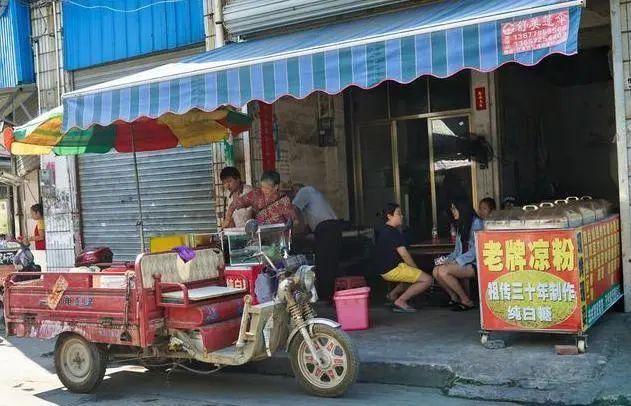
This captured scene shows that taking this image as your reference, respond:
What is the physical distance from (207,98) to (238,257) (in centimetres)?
167

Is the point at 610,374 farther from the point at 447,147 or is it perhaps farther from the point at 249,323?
the point at 447,147

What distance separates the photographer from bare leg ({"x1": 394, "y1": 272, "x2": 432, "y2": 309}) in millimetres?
7797

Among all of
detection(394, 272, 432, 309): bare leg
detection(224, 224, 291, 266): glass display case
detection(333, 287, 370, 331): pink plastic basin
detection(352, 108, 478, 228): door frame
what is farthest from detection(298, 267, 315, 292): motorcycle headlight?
detection(352, 108, 478, 228): door frame

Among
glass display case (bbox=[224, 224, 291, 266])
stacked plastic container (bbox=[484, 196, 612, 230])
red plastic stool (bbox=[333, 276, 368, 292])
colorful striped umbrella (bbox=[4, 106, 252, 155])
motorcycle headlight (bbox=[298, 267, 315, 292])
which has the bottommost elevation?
red plastic stool (bbox=[333, 276, 368, 292])

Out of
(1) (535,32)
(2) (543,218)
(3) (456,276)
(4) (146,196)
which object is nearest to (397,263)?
(3) (456,276)

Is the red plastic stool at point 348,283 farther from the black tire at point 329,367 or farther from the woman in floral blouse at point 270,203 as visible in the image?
the black tire at point 329,367

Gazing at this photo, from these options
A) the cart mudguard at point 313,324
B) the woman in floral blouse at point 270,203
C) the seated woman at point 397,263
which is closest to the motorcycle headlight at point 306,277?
the cart mudguard at point 313,324

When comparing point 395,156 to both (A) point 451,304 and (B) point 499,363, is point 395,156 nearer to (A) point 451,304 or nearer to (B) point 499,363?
(A) point 451,304

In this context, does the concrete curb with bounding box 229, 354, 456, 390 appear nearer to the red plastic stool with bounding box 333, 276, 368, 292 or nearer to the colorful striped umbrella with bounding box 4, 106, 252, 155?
the red plastic stool with bounding box 333, 276, 368, 292

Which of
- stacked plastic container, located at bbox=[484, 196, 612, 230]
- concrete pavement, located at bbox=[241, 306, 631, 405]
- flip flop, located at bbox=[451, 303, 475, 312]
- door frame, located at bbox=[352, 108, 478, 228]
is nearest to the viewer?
concrete pavement, located at bbox=[241, 306, 631, 405]

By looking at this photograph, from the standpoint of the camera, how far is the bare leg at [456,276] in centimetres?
774

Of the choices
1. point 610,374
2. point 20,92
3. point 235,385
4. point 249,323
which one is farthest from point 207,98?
point 20,92

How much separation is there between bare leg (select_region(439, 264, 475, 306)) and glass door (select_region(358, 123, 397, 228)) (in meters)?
3.10

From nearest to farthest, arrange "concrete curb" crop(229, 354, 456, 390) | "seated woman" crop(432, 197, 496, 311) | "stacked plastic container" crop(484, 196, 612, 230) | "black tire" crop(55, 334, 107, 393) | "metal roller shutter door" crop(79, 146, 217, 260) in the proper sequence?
"concrete curb" crop(229, 354, 456, 390), "stacked plastic container" crop(484, 196, 612, 230), "black tire" crop(55, 334, 107, 393), "seated woman" crop(432, 197, 496, 311), "metal roller shutter door" crop(79, 146, 217, 260)
